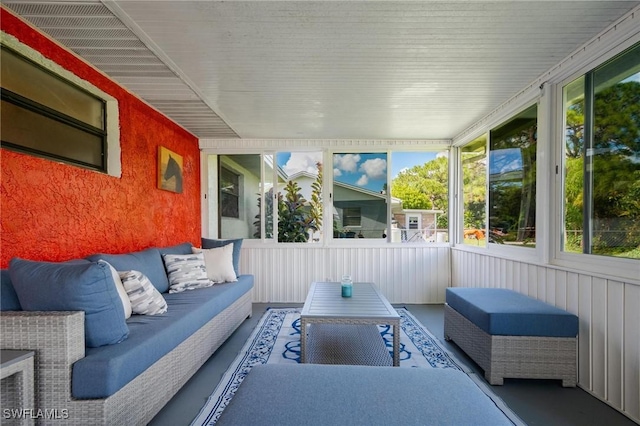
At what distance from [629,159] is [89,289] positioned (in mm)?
3253

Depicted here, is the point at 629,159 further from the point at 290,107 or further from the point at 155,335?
the point at 155,335

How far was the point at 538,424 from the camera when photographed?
5.48 ft

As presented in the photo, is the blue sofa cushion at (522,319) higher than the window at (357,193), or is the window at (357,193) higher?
the window at (357,193)

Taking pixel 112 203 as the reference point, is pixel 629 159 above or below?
above

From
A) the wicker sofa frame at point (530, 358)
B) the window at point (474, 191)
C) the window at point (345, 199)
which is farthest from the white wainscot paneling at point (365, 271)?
the wicker sofa frame at point (530, 358)

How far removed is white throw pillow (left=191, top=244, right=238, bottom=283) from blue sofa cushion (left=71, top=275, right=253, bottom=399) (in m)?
0.48

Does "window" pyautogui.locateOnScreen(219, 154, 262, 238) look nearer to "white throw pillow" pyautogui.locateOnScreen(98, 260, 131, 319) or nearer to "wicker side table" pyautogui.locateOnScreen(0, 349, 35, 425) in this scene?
"white throw pillow" pyautogui.locateOnScreen(98, 260, 131, 319)

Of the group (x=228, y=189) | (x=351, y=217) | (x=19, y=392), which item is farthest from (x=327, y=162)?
(x=19, y=392)

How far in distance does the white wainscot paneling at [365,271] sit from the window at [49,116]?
2.56m

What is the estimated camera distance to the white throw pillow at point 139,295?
2.03 m

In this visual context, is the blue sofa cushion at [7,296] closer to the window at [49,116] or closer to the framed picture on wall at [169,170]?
the window at [49,116]

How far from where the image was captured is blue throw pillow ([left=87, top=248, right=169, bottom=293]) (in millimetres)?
2195

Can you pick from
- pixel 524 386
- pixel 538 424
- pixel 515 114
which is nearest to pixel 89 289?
pixel 538 424

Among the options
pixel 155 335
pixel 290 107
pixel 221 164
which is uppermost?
pixel 290 107
